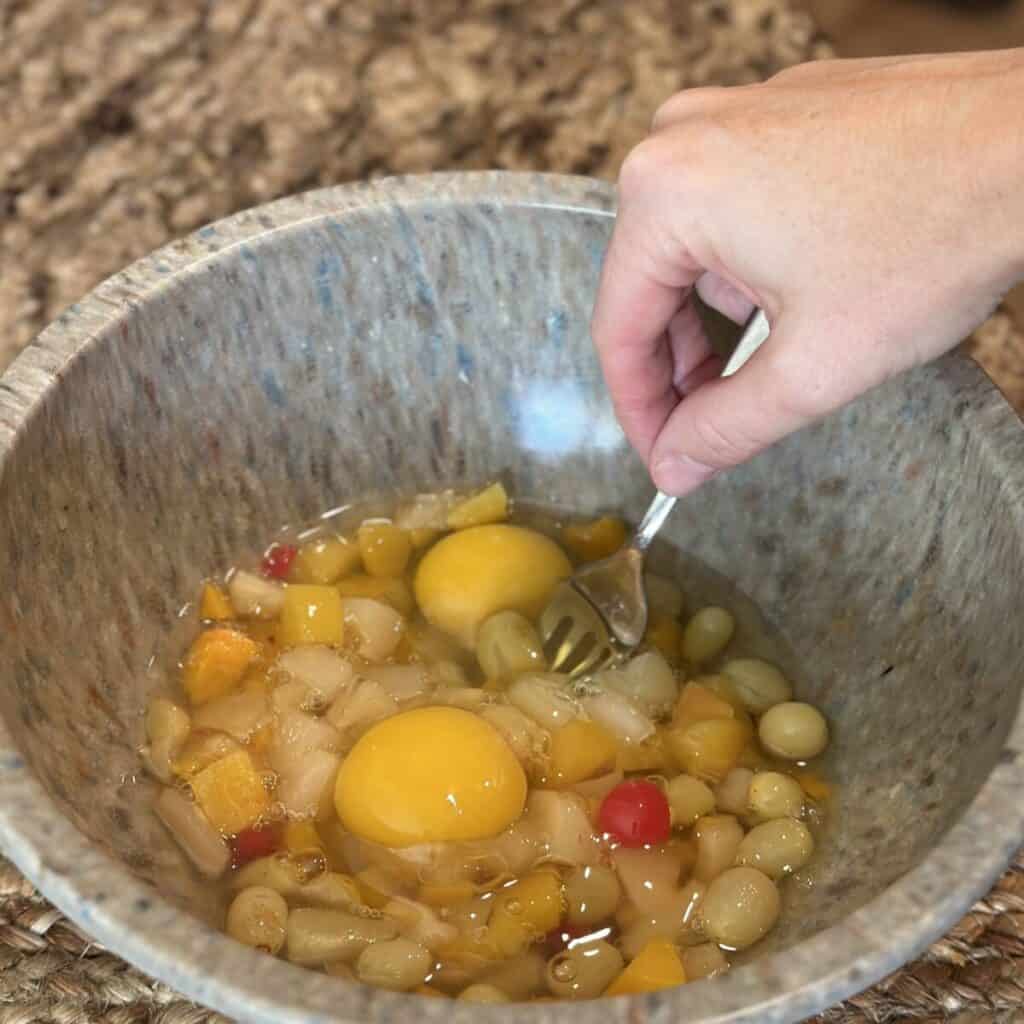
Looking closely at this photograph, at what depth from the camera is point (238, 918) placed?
74 centimetres

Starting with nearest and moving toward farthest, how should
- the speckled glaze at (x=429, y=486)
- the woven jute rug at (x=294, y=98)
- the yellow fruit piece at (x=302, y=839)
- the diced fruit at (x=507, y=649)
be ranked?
the speckled glaze at (x=429, y=486) < the yellow fruit piece at (x=302, y=839) < the diced fruit at (x=507, y=649) < the woven jute rug at (x=294, y=98)

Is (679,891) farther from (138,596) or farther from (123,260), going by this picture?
(123,260)

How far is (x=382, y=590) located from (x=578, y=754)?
0.19 meters

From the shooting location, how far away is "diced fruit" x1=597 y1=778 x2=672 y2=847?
80 cm

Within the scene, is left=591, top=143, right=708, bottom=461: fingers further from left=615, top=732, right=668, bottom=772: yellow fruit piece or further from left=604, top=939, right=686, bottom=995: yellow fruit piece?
left=604, top=939, right=686, bottom=995: yellow fruit piece

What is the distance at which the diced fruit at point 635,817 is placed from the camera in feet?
2.62

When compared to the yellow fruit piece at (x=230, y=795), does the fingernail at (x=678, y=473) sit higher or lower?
higher

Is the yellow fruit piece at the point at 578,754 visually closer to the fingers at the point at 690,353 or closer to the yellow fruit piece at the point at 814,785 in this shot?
the yellow fruit piece at the point at 814,785

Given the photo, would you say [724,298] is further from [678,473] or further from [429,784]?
[429,784]

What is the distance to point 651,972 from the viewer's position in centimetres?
70

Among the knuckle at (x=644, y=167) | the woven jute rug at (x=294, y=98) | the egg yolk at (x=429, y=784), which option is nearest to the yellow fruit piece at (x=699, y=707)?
the egg yolk at (x=429, y=784)

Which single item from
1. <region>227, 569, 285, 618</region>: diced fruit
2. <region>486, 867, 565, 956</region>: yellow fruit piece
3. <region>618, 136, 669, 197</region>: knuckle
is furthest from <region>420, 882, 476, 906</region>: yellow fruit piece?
<region>618, 136, 669, 197</region>: knuckle

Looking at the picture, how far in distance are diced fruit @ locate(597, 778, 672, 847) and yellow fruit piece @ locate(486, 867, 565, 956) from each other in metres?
0.05

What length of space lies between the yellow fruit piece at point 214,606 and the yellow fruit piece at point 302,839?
0.17 meters
